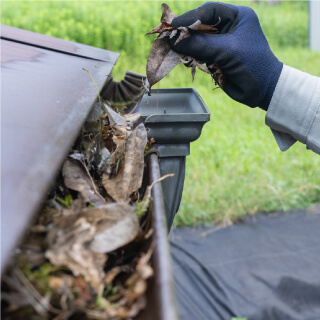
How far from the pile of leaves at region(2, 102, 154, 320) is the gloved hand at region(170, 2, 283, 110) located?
0.65 m

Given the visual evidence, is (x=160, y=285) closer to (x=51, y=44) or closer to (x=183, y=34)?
(x=183, y=34)

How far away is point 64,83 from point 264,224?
8.81 feet

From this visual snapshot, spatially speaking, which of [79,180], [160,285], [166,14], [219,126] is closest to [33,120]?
[79,180]

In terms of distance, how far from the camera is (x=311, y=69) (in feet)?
20.7

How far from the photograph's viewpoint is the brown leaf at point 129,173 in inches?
34.1

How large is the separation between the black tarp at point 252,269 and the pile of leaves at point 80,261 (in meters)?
1.89

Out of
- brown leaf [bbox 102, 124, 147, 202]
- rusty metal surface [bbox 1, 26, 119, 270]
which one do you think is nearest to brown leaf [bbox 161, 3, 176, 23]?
rusty metal surface [bbox 1, 26, 119, 270]

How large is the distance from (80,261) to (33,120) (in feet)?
0.86

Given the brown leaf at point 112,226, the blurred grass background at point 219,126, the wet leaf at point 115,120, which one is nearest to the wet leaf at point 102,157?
the wet leaf at point 115,120

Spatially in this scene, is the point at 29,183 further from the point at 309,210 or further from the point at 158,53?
the point at 309,210

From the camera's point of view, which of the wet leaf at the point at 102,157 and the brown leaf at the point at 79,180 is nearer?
the brown leaf at the point at 79,180

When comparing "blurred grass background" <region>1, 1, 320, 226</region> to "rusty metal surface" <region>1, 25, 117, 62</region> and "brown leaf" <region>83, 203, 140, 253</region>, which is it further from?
"brown leaf" <region>83, 203, 140, 253</region>

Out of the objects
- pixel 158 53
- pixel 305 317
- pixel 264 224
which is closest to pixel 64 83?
pixel 158 53

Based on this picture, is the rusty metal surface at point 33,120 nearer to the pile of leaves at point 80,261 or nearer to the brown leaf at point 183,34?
the pile of leaves at point 80,261
